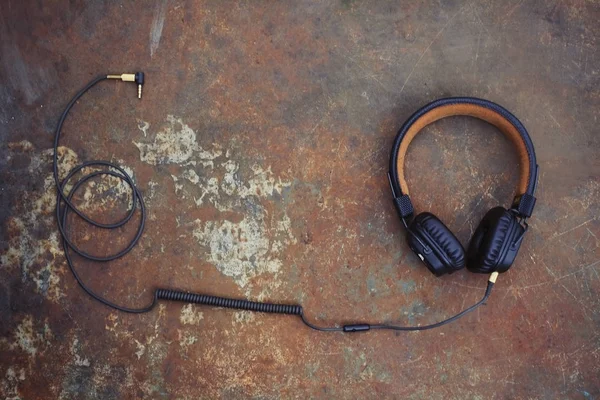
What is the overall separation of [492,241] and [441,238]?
184 mm

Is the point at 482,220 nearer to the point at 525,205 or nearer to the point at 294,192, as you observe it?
the point at 525,205

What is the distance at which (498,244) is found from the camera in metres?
1.98

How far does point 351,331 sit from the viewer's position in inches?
86.5

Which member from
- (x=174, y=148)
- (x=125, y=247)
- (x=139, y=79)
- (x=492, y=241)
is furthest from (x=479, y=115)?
(x=125, y=247)

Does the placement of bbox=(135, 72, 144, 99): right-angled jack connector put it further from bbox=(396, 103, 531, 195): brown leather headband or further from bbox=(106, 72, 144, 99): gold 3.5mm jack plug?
bbox=(396, 103, 531, 195): brown leather headband

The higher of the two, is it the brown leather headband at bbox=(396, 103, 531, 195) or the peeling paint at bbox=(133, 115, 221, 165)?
the brown leather headband at bbox=(396, 103, 531, 195)

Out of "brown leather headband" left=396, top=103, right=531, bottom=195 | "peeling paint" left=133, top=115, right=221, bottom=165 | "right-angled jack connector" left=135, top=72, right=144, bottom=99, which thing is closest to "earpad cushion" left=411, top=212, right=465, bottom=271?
"brown leather headband" left=396, top=103, right=531, bottom=195

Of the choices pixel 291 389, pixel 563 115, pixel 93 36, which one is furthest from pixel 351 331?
pixel 93 36

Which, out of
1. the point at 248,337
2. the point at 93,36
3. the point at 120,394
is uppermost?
the point at 93,36

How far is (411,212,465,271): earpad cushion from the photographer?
78.4 inches

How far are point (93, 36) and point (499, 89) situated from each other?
5.70ft

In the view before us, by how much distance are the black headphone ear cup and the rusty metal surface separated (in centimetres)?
22

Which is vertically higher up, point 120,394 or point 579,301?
point 579,301

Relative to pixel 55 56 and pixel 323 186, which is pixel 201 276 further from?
pixel 55 56
